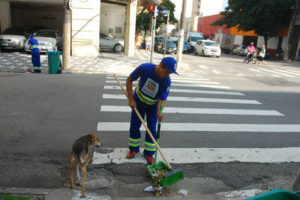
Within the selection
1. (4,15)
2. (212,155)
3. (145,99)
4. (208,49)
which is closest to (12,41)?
(4,15)

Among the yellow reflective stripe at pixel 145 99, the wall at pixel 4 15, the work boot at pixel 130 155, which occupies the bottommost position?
the work boot at pixel 130 155

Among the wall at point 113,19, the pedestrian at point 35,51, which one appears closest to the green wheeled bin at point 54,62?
the pedestrian at point 35,51

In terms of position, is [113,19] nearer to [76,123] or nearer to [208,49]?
[208,49]

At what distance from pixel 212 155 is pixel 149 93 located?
1747 mm

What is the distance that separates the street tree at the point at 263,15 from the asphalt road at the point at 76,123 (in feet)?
79.0

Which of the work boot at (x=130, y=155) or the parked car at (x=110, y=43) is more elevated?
the parked car at (x=110, y=43)

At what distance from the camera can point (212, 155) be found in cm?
480

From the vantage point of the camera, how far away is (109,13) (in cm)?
2653

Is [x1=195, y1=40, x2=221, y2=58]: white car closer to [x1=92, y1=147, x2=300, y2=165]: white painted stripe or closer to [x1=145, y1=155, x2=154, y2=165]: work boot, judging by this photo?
[x1=92, y1=147, x2=300, y2=165]: white painted stripe

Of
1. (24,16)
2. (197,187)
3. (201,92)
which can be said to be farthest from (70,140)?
(24,16)

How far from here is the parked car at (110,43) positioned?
22.4 meters

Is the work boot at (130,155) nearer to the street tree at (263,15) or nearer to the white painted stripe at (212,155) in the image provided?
the white painted stripe at (212,155)

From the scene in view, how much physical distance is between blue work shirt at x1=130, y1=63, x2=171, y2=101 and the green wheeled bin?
27.0 ft

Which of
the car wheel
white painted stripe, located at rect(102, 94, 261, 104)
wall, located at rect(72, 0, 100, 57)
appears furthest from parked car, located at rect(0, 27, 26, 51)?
white painted stripe, located at rect(102, 94, 261, 104)
